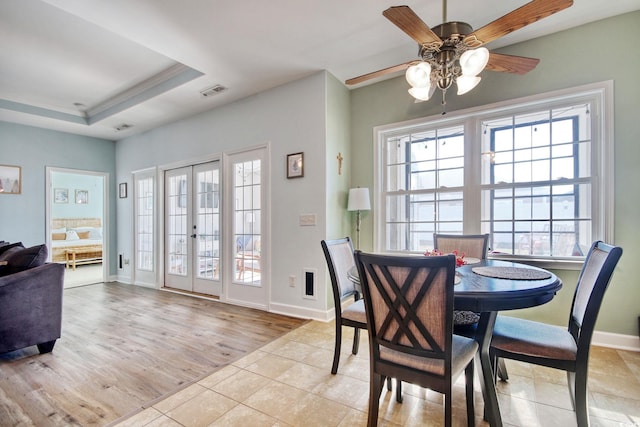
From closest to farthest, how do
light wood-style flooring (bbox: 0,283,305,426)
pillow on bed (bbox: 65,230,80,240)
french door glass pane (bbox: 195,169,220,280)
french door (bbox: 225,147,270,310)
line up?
1. light wood-style flooring (bbox: 0,283,305,426)
2. french door (bbox: 225,147,270,310)
3. french door glass pane (bbox: 195,169,220,280)
4. pillow on bed (bbox: 65,230,80,240)

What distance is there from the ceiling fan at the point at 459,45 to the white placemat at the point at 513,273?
117cm

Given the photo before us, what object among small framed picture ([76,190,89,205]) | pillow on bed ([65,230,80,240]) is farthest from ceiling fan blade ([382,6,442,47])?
small framed picture ([76,190,89,205])

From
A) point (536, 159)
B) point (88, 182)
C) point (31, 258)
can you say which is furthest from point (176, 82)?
point (88, 182)

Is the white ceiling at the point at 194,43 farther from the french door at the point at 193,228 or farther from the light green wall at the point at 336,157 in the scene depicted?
the french door at the point at 193,228

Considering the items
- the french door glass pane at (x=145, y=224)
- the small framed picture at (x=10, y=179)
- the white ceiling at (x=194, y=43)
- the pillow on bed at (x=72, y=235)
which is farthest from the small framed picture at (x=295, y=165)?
the pillow on bed at (x=72, y=235)

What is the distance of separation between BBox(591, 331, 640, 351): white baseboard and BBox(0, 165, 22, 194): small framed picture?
756 cm

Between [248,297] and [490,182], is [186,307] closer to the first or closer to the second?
[248,297]

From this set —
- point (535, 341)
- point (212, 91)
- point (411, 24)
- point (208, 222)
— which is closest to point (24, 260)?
point (208, 222)

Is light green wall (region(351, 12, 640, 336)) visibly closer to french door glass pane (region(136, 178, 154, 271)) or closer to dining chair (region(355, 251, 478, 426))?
dining chair (region(355, 251, 478, 426))

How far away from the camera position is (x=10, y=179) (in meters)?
4.53

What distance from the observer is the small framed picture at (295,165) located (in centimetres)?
335

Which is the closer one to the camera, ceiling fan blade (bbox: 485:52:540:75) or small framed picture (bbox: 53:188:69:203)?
ceiling fan blade (bbox: 485:52:540:75)

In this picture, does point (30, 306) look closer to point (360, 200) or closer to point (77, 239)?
point (360, 200)

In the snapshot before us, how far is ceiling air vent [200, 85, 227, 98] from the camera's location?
11.7ft
